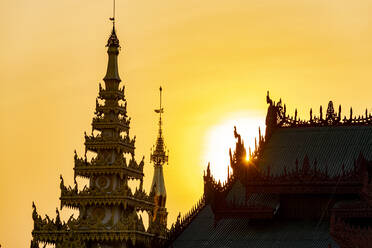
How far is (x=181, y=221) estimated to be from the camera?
228 ft

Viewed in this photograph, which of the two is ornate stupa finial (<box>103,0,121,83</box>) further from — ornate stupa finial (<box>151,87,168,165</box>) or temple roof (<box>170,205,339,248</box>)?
ornate stupa finial (<box>151,87,168,165</box>)

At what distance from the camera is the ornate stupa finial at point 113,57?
74.4 metres

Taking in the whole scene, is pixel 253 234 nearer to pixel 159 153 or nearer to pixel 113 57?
pixel 113 57

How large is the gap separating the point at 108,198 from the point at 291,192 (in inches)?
345

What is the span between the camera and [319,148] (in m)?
70.5

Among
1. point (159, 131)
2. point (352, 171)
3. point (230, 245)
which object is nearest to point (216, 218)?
point (230, 245)

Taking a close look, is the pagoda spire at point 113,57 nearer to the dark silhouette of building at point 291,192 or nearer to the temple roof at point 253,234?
the dark silhouette of building at point 291,192

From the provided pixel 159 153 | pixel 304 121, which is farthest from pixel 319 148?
pixel 159 153

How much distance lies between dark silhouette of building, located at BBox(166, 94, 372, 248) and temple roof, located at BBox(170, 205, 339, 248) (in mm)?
42

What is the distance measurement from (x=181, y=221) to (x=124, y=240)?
2707 mm

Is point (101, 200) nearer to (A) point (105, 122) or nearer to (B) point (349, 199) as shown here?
(A) point (105, 122)

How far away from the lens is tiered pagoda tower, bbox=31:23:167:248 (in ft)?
229

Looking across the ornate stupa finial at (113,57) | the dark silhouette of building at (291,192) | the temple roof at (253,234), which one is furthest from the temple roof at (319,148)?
the ornate stupa finial at (113,57)

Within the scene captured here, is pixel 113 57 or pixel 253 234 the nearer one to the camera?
pixel 253 234
